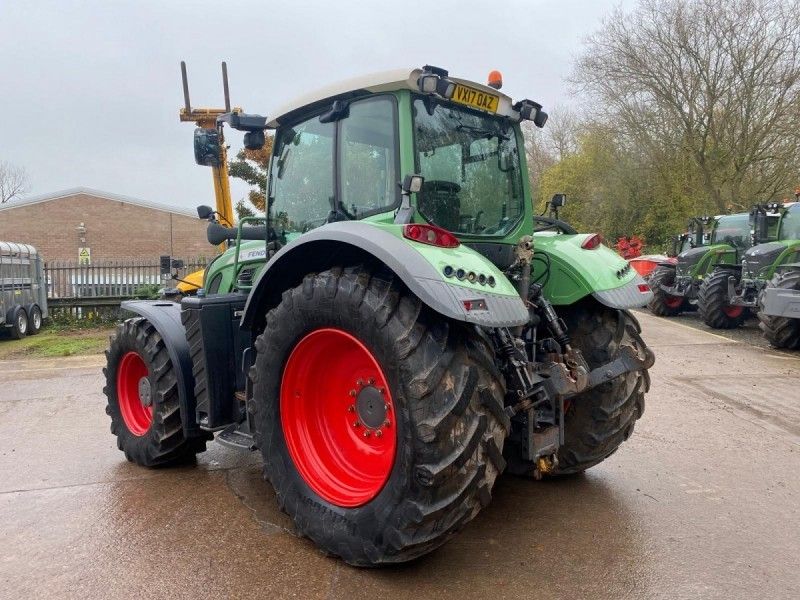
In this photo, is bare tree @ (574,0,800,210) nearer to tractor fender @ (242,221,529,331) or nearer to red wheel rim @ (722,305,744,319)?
red wheel rim @ (722,305,744,319)

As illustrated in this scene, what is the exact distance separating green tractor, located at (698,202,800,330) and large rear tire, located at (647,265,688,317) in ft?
5.71

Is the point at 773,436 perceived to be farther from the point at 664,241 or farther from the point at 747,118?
the point at 664,241

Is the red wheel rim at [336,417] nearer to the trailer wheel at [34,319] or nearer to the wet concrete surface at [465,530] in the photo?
the wet concrete surface at [465,530]

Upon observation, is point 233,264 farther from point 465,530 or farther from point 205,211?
point 465,530

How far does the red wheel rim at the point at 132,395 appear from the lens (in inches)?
169

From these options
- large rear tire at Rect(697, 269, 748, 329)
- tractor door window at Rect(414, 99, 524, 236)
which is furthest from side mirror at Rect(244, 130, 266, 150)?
large rear tire at Rect(697, 269, 748, 329)

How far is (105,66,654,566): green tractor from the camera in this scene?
8.04 feet

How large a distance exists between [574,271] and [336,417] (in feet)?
5.03

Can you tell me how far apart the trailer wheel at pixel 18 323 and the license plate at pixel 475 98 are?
12.1 m

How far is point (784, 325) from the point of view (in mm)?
9203

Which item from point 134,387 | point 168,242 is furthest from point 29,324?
point 168,242

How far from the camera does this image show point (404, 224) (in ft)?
8.77

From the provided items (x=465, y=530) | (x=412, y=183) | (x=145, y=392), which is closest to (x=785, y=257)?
(x=465, y=530)

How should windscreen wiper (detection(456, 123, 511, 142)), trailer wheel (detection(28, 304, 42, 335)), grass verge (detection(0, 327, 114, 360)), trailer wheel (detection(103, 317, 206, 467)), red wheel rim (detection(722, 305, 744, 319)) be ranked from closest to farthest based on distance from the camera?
windscreen wiper (detection(456, 123, 511, 142))
trailer wheel (detection(103, 317, 206, 467))
grass verge (detection(0, 327, 114, 360))
red wheel rim (detection(722, 305, 744, 319))
trailer wheel (detection(28, 304, 42, 335))
